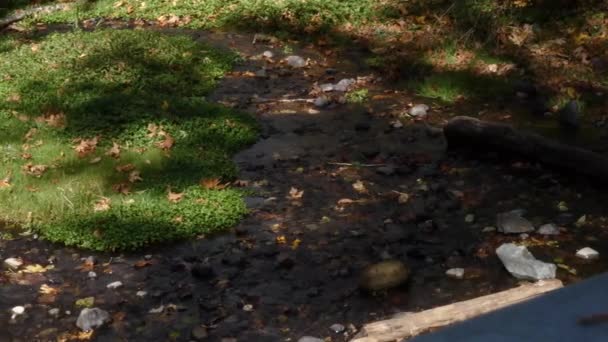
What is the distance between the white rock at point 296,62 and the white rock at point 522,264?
5.62m

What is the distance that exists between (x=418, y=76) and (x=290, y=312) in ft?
17.3

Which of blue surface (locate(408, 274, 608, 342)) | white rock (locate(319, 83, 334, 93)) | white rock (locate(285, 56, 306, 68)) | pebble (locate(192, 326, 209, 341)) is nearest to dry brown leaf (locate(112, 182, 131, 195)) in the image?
pebble (locate(192, 326, 209, 341))

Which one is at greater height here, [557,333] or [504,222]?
[557,333]

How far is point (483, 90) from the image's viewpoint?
33.1 ft

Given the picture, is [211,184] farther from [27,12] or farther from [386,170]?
[27,12]

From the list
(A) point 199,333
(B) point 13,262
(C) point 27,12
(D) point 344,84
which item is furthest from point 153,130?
(C) point 27,12

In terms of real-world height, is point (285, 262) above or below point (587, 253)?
below

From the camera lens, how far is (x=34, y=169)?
8109mm

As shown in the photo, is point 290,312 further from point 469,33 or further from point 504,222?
point 469,33

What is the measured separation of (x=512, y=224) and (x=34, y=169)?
13.2ft

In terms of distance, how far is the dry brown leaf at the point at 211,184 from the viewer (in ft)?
25.8

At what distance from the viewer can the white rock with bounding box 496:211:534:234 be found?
22.6 ft

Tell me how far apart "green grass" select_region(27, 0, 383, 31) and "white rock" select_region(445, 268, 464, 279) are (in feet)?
23.0

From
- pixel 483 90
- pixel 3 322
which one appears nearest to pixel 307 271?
pixel 3 322
